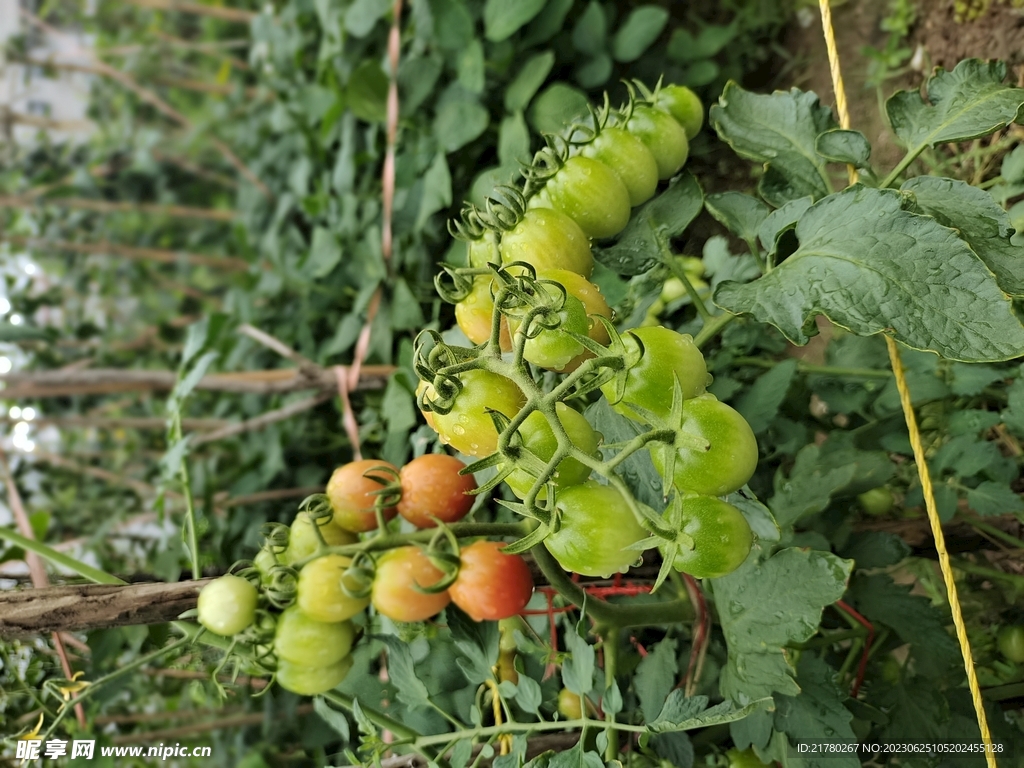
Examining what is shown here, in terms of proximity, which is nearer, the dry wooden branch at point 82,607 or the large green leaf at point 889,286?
the large green leaf at point 889,286

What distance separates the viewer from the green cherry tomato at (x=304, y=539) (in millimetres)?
597

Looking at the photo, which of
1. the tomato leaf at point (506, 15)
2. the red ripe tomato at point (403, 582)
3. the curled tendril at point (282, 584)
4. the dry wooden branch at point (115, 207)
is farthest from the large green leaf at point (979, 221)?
the dry wooden branch at point (115, 207)

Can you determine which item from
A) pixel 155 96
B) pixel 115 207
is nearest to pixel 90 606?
pixel 115 207

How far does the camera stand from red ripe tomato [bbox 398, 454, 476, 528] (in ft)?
1.92

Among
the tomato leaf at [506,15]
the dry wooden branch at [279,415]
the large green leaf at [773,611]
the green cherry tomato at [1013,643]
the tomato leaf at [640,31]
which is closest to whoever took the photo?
the large green leaf at [773,611]

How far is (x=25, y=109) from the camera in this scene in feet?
7.89

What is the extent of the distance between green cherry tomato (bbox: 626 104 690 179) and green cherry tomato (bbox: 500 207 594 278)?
0.14 m

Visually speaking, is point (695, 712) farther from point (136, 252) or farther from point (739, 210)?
point (136, 252)

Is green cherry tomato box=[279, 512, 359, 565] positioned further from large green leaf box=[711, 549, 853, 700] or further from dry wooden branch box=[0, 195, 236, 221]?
dry wooden branch box=[0, 195, 236, 221]

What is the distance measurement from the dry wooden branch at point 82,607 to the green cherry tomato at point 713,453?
0.43 meters

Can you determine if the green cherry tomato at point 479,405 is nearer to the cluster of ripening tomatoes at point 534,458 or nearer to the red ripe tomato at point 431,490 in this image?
the cluster of ripening tomatoes at point 534,458

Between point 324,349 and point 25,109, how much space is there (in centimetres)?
187

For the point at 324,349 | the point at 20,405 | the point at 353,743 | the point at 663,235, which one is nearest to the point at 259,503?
the point at 324,349

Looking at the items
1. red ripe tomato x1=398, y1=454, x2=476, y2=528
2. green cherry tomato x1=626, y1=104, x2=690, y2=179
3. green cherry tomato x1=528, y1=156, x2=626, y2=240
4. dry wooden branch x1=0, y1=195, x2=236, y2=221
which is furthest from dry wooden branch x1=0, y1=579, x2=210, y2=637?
dry wooden branch x1=0, y1=195, x2=236, y2=221
